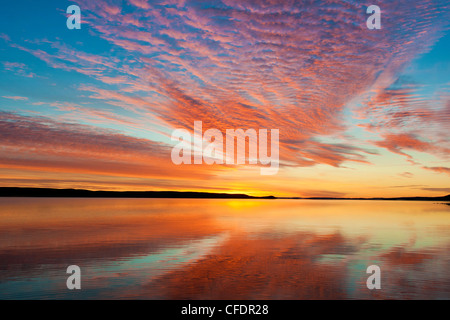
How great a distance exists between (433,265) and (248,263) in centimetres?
1210

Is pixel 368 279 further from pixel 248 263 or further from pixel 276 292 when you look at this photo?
pixel 248 263

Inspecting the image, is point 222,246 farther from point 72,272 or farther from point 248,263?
point 72,272

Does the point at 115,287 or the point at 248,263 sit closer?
the point at 115,287

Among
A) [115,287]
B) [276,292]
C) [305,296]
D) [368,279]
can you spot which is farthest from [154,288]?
[368,279]

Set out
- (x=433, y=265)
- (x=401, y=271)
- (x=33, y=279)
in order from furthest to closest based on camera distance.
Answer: (x=433, y=265) < (x=401, y=271) < (x=33, y=279)

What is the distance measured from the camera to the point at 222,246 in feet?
94.6

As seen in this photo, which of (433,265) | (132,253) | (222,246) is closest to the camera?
(433,265)

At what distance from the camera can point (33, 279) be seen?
57.2ft
